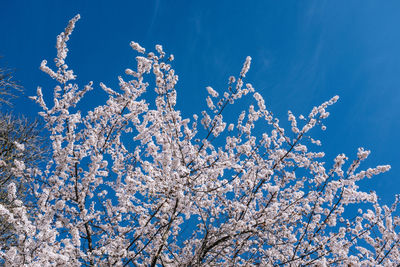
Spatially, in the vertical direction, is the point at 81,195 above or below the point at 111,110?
below

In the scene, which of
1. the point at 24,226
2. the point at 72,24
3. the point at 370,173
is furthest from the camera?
the point at 370,173

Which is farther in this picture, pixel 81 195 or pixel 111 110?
pixel 111 110

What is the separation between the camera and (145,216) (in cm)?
498

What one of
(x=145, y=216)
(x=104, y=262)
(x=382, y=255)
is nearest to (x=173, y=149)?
(x=145, y=216)

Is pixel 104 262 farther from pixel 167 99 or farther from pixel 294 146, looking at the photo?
pixel 294 146

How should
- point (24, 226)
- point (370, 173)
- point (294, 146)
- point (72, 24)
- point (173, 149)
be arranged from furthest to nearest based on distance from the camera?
1. point (294, 146)
2. point (173, 149)
3. point (370, 173)
4. point (72, 24)
5. point (24, 226)

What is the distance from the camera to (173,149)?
510cm

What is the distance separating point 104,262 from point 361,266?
16.6ft

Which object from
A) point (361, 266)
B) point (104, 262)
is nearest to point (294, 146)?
point (361, 266)

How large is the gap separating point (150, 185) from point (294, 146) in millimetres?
3433

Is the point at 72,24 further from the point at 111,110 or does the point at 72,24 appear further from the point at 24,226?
the point at 24,226

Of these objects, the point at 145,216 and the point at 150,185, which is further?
the point at 145,216

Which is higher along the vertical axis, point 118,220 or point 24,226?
point 118,220

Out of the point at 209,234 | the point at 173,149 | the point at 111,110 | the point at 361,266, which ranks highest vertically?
the point at 111,110
